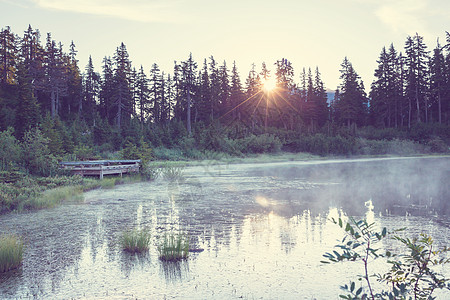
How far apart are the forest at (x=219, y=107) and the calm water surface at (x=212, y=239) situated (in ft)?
45.8

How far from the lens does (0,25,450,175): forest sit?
43094mm

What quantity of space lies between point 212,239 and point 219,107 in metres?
59.8

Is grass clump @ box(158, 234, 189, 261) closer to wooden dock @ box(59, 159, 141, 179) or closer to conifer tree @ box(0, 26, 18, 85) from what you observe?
wooden dock @ box(59, 159, 141, 179)

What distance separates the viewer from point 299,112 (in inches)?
2697

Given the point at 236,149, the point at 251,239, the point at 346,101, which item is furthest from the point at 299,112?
the point at 251,239

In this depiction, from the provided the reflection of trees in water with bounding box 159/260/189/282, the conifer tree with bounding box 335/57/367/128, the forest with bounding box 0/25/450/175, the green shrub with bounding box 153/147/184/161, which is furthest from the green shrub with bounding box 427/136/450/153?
the reflection of trees in water with bounding box 159/260/189/282

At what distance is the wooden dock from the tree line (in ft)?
68.2

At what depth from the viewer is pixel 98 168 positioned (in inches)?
811

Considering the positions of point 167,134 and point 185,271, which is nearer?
point 185,271

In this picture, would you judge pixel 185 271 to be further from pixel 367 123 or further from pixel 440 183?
pixel 367 123

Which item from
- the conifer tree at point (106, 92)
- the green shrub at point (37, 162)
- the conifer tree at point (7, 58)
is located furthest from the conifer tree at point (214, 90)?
the green shrub at point (37, 162)

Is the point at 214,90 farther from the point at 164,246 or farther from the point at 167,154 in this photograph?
the point at 164,246

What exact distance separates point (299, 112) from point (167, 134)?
30791 millimetres

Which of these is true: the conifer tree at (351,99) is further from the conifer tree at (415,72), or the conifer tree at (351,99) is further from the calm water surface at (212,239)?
the calm water surface at (212,239)
